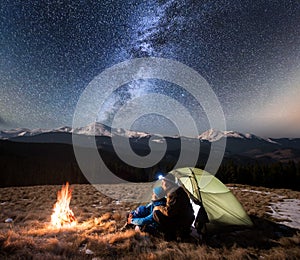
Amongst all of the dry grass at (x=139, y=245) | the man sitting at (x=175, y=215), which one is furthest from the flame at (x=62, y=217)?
the man sitting at (x=175, y=215)

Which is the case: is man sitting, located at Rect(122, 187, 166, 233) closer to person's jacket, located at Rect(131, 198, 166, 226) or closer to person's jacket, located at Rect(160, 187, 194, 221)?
person's jacket, located at Rect(131, 198, 166, 226)

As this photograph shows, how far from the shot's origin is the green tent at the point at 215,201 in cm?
666

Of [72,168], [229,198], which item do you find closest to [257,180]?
[229,198]

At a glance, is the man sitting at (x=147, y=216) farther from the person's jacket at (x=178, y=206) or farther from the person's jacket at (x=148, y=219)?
the person's jacket at (x=178, y=206)

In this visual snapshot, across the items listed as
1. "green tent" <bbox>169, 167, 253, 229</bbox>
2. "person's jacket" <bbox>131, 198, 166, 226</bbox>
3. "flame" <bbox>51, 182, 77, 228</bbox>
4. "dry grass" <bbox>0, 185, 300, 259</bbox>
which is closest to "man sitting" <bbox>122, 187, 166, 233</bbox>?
"person's jacket" <bbox>131, 198, 166, 226</bbox>

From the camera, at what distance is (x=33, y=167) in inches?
3484

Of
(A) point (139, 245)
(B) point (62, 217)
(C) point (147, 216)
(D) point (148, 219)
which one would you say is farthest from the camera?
(B) point (62, 217)

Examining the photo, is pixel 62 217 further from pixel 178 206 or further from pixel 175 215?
pixel 178 206

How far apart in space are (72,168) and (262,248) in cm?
8607

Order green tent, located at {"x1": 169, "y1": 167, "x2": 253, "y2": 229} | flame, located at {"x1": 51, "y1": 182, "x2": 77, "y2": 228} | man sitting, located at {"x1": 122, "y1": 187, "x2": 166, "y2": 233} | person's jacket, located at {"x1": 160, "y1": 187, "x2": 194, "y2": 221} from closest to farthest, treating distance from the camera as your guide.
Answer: person's jacket, located at {"x1": 160, "y1": 187, "x2": 194, "y2": 221} < man sitting, located at {"x1": 122, "y1": 187, "x2": 166, "y2": 233} < green tent, located at {"x1": 169, "y1": 167, "x2": 253, "y2": 229} < flame, located at {"x1": 51, "y1": 182, "x2": 77, "y2": 228}

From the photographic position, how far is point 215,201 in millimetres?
6992

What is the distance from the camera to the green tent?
6.66 meters

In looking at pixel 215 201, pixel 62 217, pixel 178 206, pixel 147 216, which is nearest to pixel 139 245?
pixel 147 216

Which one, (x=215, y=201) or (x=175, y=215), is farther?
(x=215, y=201)
